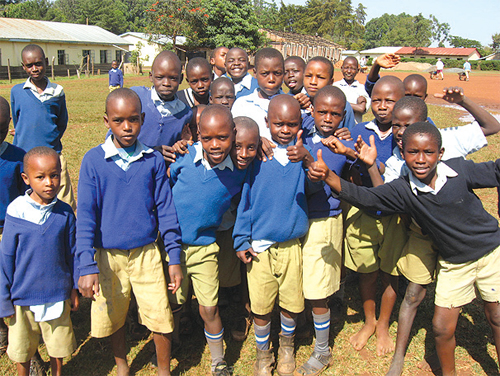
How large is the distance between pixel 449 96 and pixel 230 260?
82.3 inches

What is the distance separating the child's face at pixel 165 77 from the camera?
3.14m

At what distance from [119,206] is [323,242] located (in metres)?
1.42

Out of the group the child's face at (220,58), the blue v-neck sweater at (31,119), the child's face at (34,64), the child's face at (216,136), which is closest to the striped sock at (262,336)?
the child's face at (216,136)

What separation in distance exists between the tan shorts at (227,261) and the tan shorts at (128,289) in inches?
25.0

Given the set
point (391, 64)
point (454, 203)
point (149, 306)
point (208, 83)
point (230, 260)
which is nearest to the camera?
point (454, 203)

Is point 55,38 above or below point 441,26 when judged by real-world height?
below

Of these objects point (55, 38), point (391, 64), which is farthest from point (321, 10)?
point (391, 64)

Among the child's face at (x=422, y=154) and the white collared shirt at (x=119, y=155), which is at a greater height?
the child's face at (x=422, y=154)

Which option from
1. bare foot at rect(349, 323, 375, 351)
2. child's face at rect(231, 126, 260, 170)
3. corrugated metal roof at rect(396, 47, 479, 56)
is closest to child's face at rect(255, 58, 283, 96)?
child's face at rect(231, 126, 260, 170)

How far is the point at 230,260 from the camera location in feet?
10.6

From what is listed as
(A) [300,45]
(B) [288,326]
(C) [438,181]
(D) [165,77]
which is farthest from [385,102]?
(A) [300,45]

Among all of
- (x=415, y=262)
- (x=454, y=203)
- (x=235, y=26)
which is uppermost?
(x=235, y=26)

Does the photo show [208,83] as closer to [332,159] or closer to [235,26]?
[332,159]

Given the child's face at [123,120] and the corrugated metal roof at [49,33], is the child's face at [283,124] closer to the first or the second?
the child's face at [123,120]
